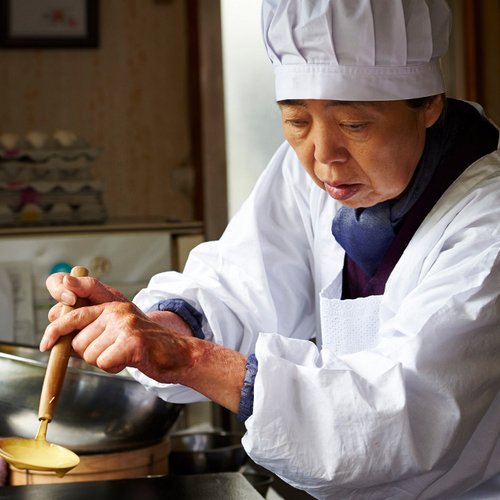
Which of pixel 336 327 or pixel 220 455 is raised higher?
pixel 336 327

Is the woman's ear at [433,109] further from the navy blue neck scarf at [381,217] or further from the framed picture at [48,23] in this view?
the framed picture at [48,23]

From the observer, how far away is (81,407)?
140cm

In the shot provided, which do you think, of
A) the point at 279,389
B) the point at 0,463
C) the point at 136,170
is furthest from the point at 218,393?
the point at 136,170

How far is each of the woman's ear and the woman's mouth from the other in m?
0.15

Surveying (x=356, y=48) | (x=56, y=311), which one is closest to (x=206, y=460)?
(x=56, y=311)

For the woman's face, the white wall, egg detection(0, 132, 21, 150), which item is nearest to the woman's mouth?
the woman's face

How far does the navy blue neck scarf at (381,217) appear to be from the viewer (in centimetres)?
141

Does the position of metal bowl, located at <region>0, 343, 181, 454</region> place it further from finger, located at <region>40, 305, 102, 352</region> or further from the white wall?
the white wall

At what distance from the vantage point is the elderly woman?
1119 mm

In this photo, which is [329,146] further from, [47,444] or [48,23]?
[48,23]

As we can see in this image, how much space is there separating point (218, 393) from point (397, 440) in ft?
0.70

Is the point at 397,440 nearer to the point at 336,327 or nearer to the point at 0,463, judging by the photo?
the point at 336,327

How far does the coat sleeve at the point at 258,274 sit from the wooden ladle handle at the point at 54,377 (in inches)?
14.8

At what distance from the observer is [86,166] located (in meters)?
2.75
